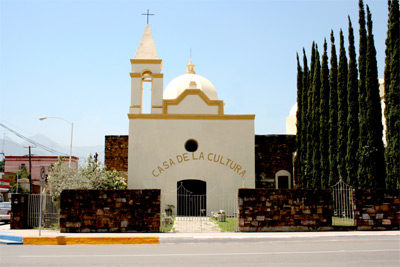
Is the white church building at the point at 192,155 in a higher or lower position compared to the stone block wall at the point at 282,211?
higher

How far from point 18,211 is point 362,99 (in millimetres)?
16869

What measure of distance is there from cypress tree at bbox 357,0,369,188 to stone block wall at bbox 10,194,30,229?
15433 millimetres

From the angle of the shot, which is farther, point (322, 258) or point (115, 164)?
point (115, 164)

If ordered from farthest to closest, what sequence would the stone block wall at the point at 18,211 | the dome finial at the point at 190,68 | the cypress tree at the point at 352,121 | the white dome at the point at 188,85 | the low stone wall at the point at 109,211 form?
the dome finial at the point at 190,68
the white dome at the point at 188,85
the cypress tree at the point at 352,121
the stone block wall at the point at 18,211
the low stone wall at the point at 109,211

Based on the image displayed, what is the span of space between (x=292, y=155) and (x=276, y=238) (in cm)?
1441

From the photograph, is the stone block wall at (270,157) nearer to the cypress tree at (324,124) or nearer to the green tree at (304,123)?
the green tree at (304,123)

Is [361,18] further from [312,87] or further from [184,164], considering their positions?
[184,164]

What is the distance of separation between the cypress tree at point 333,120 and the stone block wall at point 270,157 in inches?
181

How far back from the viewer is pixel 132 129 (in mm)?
24906

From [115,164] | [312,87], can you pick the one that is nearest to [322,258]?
[312,87]

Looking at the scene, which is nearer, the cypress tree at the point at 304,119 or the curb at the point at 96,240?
the curb at the point at 96,240

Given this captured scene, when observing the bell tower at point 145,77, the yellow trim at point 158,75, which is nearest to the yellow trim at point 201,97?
the bell tower at point 145,77

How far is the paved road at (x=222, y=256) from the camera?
9086 mm

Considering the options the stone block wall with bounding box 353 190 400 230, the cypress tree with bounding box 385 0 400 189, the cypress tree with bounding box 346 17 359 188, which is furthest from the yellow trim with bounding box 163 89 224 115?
the stone block wall with bounding box 353 190 400 230
